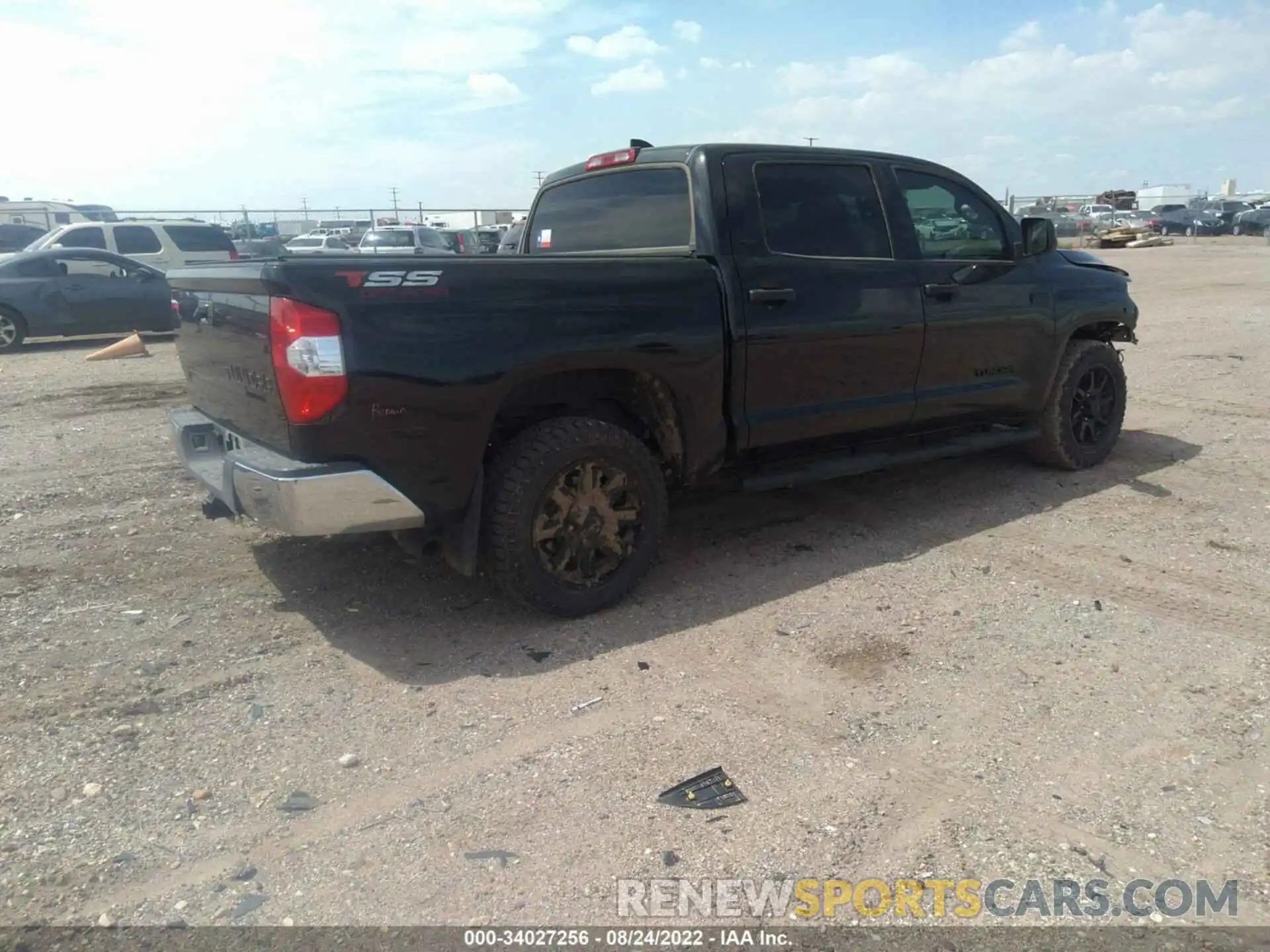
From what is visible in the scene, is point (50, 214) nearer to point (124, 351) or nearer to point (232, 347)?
point (124, 351)

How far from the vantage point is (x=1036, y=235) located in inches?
231

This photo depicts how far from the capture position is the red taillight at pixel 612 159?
5.09m

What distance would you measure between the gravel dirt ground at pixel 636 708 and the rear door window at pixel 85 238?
43.4ft

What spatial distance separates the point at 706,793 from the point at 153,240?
58.6ft

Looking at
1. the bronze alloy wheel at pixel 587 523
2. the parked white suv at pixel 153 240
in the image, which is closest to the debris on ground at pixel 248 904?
the bronze alloy wheel at pixel 587 523

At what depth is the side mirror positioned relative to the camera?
5816 millimetres

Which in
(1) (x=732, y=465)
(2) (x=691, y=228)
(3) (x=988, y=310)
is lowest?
(1) (x=732, y=465)

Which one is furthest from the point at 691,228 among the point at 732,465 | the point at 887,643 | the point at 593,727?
the point at 593,727

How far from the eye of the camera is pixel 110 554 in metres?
4.97

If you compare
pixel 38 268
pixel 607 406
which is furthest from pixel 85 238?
pixel 607 406

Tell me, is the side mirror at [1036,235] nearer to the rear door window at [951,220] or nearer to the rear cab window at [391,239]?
the rear door window at [951,220]

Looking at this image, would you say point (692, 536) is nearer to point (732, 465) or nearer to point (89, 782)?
point (732, 465)

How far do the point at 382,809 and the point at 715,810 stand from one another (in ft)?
3.22

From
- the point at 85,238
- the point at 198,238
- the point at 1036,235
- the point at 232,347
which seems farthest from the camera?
the point at 198,238
